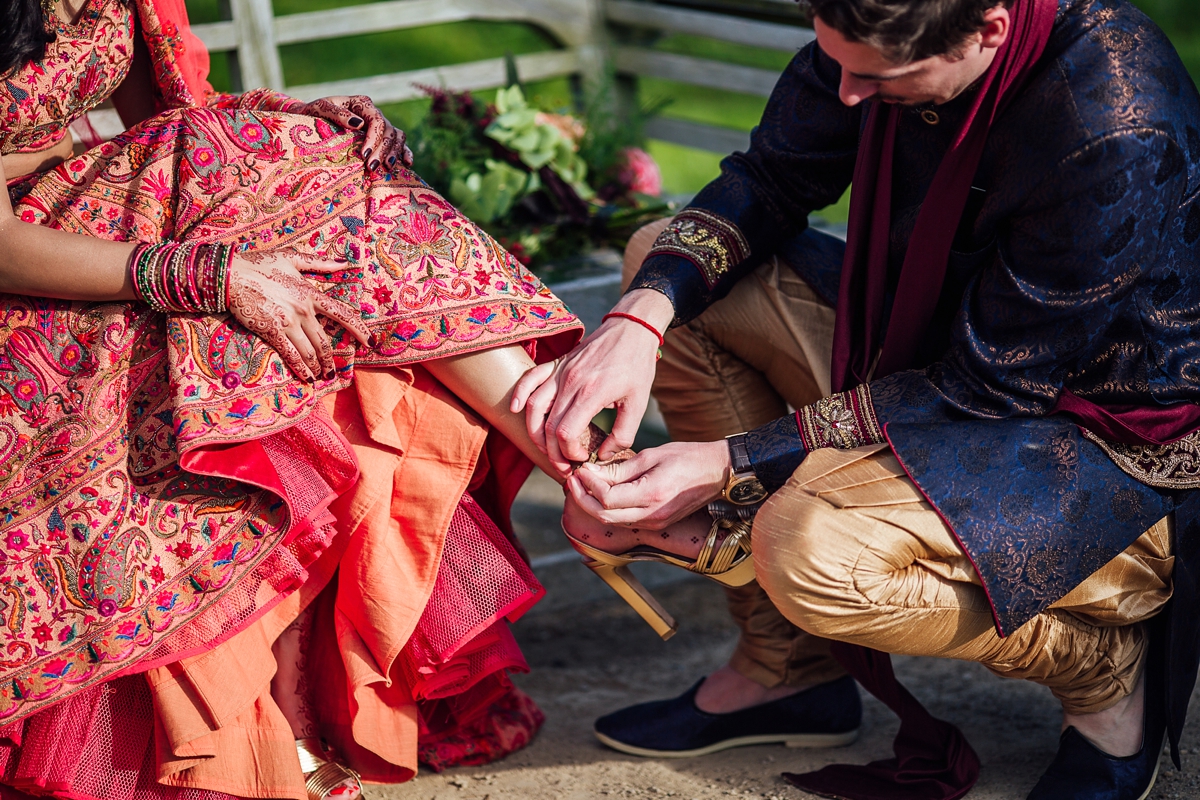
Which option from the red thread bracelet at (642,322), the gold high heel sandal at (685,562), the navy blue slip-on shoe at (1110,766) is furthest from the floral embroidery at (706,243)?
the navy blue slip-on shoe at (1110,766)

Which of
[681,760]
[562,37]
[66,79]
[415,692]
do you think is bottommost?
[681,760]

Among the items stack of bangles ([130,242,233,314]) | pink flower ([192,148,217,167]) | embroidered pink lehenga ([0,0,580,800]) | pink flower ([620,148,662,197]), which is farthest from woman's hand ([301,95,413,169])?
pink flower ([620,148,662,197])

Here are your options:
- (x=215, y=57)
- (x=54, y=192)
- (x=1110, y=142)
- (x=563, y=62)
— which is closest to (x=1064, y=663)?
(x=1110, y=142)

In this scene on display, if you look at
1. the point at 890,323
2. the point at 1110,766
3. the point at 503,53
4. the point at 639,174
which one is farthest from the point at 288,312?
the point at 503,53

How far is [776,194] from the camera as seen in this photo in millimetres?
2090

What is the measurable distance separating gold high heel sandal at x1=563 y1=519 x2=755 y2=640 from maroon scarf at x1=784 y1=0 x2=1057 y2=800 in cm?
28

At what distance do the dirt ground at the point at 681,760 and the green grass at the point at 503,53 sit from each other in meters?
3.76

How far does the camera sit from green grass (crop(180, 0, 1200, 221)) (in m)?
6.78

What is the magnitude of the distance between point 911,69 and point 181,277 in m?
1.09

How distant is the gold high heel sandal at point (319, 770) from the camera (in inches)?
75.1

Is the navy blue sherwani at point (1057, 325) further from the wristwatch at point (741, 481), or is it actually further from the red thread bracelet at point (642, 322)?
the red thread bracelet at point (642, 322)

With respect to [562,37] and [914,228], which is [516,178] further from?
[914,228]

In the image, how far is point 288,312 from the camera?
1719 millimetres

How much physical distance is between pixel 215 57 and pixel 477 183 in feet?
13.9
